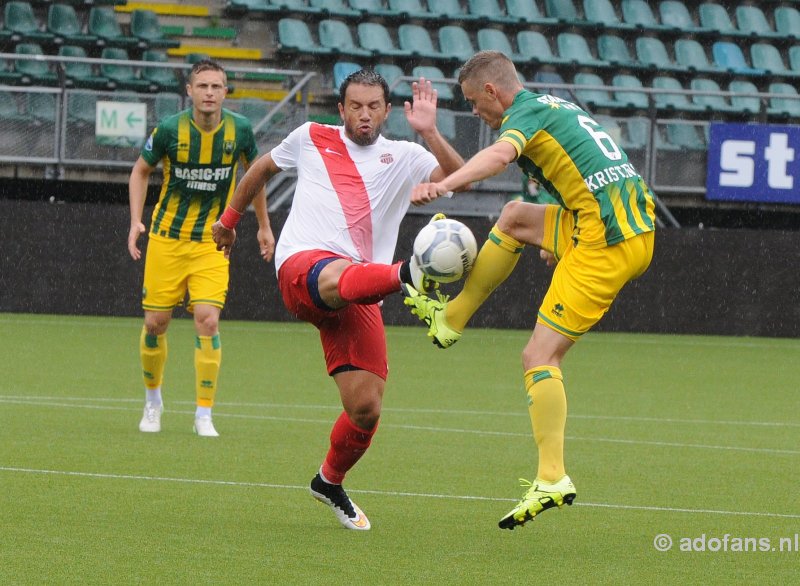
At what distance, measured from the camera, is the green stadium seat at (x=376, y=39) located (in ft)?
70.4

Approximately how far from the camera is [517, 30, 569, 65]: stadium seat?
73.7 feet

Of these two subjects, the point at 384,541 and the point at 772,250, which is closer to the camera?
the point at 384,541

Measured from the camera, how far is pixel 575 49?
75.4ft

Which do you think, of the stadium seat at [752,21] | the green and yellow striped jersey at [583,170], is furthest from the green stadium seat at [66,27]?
the green and yellow striped jersey at [583,170]

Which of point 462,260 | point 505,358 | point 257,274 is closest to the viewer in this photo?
point 462,260

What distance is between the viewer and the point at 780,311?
61.2 feet

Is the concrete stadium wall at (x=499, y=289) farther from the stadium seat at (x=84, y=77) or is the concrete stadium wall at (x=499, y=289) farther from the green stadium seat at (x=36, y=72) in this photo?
the stadium seat at (x=84, y=77)

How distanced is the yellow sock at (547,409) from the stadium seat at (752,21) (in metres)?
19.3

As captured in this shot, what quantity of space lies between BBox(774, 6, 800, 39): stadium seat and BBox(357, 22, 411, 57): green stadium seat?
6.84 m

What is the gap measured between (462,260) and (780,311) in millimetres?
13580

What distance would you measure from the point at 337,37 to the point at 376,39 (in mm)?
634

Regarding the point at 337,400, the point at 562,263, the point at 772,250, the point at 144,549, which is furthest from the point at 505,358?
the point at 144,549

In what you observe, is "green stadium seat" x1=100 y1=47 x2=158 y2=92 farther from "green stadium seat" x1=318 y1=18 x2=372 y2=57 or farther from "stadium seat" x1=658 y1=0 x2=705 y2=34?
"stadium seat" x1=658 y1=0 x2=705 y2=34

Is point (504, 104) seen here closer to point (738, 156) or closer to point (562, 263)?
point (562, 263)
